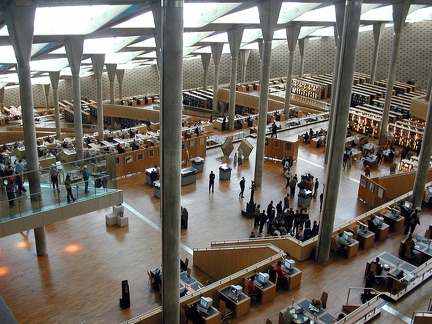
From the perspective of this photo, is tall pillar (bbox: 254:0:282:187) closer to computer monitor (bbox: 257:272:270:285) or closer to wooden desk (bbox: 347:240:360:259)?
wooden desk (bbox: 347:240:360:259)

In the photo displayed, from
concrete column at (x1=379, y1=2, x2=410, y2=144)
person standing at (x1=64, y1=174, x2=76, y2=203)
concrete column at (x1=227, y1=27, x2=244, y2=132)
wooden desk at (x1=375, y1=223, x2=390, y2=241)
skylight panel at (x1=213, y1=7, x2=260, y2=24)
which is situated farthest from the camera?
concrete column at (x1=227, y1=27, x2=244, y2=132)

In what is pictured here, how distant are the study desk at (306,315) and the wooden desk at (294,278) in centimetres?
160

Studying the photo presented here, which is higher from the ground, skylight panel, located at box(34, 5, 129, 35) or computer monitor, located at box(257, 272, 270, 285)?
skylight panel, located at box(34, 5, 129, 35)

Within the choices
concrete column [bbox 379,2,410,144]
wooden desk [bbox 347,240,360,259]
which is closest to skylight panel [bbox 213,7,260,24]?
concrete column [bbox 379,2,410,144]

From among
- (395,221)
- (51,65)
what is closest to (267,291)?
(395,221)

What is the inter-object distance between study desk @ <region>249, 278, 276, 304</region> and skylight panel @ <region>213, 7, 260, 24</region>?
18649mm

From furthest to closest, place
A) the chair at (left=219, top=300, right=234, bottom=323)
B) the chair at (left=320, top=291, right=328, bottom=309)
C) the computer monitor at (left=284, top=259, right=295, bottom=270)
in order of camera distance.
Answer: the computer monitor at (left=284, top=259, right=295, bottom=270)
the chair at (left=320, top=291, right=328, bottom=309)
the chair at (left=219, top=300, right=234, bottom=323)

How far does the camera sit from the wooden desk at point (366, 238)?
707 inches

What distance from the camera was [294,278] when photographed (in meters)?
15.4

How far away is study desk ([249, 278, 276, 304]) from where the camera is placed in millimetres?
14703

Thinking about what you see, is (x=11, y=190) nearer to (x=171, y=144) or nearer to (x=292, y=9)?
(x=171, y=144)

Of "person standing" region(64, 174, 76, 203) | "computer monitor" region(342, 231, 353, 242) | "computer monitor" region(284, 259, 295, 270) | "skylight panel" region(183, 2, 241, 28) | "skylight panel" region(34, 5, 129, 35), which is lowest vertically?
"computer monitor" region(284, 259, 295, 270)

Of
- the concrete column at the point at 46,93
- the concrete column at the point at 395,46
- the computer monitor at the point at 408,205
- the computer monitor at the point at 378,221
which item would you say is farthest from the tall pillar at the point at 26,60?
the concrete column at the point at 46,93

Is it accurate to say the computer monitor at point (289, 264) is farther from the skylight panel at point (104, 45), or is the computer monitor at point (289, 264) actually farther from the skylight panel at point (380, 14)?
the skylight panel at point (380, 14)
